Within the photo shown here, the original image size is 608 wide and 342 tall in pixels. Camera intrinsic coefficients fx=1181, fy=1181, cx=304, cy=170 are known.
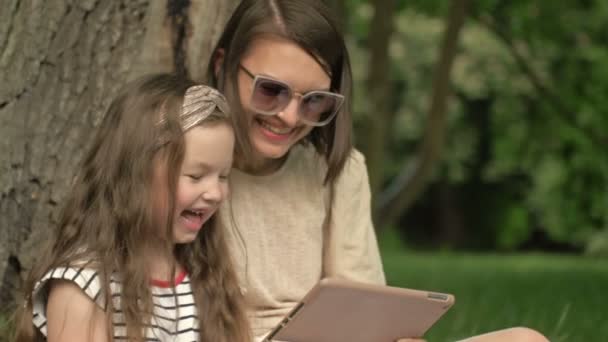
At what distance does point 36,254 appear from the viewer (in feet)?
13.1

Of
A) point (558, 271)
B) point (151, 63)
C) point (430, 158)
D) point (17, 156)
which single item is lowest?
point (558, 271)

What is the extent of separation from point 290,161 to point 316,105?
402mm

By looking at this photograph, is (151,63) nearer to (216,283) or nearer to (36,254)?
(36,254)

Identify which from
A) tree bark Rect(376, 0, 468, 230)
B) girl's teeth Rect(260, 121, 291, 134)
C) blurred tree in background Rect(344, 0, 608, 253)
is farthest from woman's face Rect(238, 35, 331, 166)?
blurred tree in background Rect(344, 0, 608, 253)

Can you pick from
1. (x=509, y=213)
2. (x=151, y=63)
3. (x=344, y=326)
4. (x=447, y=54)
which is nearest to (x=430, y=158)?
(x=447, y=54)

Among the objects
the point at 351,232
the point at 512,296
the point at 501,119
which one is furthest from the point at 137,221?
the point at 501,119

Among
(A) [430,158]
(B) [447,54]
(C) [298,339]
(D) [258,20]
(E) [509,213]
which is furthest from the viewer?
(E) [509,213]

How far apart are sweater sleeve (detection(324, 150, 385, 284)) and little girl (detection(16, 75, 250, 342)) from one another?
2.50 ft

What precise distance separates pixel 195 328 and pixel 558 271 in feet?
32.8

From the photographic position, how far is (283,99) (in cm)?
350

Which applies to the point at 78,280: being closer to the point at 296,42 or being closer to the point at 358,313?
the point at 358,313

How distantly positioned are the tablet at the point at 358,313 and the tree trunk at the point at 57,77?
1.18 metres

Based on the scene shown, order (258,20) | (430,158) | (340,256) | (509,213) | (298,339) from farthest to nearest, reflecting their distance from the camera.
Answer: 1. (509,213)
2. (430,158)
3. (340,256)
4. (258,20)
5. (298,339)

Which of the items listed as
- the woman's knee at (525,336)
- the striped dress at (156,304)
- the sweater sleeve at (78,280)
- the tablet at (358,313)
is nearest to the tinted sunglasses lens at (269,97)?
the striped dress at (156,304)
